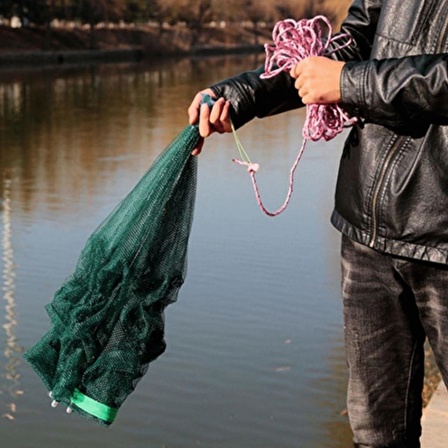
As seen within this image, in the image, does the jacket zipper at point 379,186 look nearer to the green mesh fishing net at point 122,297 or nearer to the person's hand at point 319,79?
the person's hand at point 319,79

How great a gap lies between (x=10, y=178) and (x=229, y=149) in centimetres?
328

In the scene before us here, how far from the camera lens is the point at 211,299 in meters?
6.92

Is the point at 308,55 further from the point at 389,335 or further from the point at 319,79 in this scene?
the point at 389,335

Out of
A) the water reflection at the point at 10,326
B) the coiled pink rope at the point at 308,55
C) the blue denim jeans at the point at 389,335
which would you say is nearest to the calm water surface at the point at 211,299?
the water reflection at the point at 10,326

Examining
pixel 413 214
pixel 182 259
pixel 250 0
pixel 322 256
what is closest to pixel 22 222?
pixel 322 256

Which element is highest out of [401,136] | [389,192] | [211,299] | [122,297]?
[401,136]

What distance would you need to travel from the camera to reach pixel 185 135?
279 cm

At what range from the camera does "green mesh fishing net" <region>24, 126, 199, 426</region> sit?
276 centimetres

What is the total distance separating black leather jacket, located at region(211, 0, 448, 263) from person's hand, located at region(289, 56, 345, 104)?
1.0 inches

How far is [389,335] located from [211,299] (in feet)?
14.3

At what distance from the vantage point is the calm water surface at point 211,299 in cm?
496

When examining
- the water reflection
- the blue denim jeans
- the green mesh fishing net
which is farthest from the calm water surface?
the blue denim jeans

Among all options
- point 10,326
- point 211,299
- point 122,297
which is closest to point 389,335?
point 122,297

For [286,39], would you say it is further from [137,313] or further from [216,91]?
[137,313]
